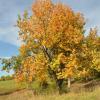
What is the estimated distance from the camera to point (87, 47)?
35656mm

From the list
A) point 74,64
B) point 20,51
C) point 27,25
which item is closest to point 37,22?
point 27,25

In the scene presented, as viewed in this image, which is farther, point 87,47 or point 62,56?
point 87,47

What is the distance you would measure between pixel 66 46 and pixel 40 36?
105 inches

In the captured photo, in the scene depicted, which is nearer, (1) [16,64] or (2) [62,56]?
(2) [62,56]

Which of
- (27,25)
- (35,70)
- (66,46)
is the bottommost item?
(35,70)

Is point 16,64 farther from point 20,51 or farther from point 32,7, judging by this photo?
point 32,7

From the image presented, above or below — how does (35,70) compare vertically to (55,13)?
below

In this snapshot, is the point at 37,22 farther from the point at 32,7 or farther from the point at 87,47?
the point at 87,47

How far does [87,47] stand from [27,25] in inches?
248

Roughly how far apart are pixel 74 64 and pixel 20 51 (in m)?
5.37

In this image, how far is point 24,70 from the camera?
34188 mm

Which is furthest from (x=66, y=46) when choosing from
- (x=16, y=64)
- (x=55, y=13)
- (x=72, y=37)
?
(x=16, y=64)

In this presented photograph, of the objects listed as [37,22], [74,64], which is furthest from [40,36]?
[74,64]

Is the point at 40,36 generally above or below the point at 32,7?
below
